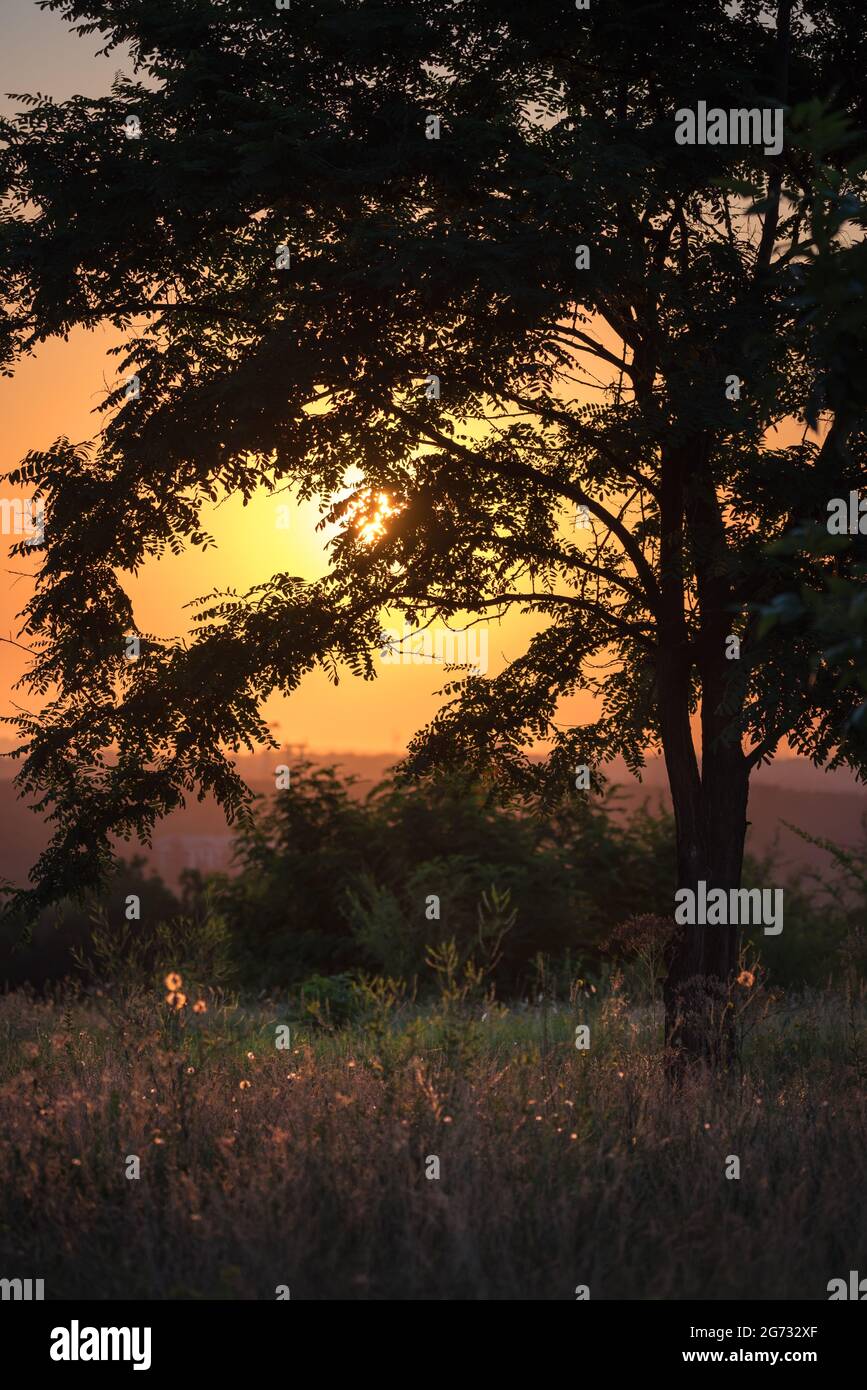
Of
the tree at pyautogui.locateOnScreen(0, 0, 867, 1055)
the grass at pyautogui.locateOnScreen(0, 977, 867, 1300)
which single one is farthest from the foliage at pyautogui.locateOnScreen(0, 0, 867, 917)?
the grass at pyautogui.locateOnScreen(0, 977, 867, 1300)

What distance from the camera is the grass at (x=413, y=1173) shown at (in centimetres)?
614

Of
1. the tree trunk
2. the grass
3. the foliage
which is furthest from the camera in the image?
the tree trunk

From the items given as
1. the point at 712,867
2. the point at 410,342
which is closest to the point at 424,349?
the point at 410,342

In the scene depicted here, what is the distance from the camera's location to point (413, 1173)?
22.3ft

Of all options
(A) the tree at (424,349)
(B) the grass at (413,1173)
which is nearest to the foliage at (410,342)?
(A) the tree at (424,349)

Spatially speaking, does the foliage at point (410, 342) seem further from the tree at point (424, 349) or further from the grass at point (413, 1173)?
the grass at point (413, 1173)

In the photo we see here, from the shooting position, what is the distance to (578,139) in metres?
9.48

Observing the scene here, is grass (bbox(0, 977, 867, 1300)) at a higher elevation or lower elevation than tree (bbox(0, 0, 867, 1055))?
lower

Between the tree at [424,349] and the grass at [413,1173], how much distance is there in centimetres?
183

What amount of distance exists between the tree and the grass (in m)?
1.83

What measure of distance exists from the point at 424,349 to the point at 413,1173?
708 centimetres

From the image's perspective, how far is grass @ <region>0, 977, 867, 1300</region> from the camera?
6145 mm

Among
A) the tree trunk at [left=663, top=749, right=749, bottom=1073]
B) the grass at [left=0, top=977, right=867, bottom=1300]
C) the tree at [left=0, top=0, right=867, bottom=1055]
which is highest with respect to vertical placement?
the tree at [left=0, top=0, right=867, bottom=1055]

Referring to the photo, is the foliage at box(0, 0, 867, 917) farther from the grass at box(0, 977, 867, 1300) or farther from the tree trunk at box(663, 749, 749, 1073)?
the grass at box(0, 977, 867, 1300)
